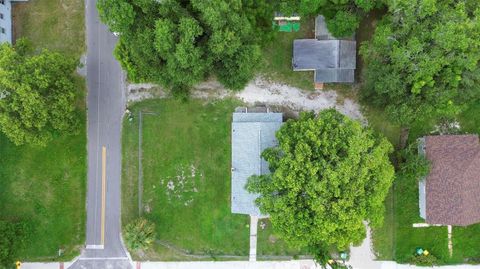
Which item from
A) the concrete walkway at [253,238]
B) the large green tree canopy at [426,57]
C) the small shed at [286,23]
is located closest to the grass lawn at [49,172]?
the concrete walkway at [253,238]

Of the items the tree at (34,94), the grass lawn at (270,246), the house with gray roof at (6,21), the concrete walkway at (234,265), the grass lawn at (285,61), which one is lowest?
the concrete walkway at (234,265)

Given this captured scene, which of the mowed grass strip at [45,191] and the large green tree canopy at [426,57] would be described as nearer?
the large green tree canopy at [426,57]

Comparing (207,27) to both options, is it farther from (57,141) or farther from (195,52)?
(57,141)

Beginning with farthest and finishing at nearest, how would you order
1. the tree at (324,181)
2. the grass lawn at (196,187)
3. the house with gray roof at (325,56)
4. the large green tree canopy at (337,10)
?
the grass lawn at (196,187)
the house with gray roof at (325,56)
the large green tree canopy at (337,10)
the tree at (324,181)

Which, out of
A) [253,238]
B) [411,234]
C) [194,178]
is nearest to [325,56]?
[194,178]

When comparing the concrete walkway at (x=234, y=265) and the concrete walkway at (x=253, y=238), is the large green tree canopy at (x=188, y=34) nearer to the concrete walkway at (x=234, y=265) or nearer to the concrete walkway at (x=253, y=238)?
the concrete walkway at (x=253, y=238)

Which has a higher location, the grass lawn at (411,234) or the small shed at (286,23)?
the small shed at (286,23)

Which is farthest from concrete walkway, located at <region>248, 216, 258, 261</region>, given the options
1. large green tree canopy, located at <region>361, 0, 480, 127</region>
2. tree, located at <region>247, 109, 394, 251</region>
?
large green tree canopy, located at <region>361, 0, 480, 127</region>

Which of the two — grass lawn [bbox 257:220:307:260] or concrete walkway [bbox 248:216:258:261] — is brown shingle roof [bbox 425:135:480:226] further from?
concrete walkway [bbox 248:216:258:261]
